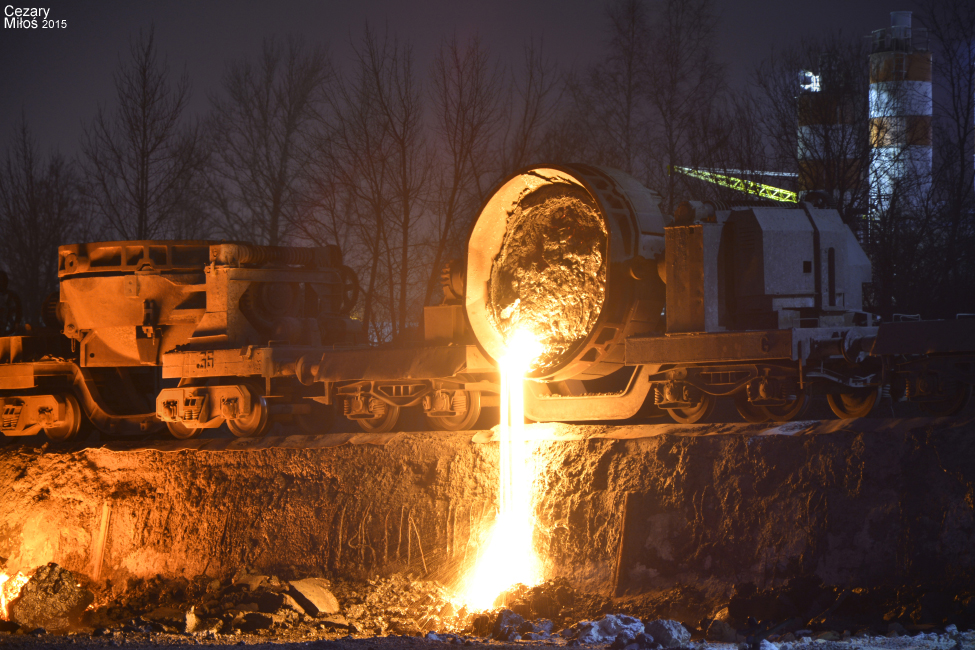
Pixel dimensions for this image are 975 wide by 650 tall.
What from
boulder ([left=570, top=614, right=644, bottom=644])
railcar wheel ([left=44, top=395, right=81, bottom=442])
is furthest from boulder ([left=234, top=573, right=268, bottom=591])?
railcar wheel ([left=44, top=395, right=81, bottom=442])

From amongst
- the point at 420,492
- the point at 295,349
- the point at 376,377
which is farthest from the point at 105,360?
the point at 420,492

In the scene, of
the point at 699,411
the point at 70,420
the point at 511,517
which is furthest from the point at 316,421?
the point at 699,411

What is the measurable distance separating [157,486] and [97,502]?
78 centimetres

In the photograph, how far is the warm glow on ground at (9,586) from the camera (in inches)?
423

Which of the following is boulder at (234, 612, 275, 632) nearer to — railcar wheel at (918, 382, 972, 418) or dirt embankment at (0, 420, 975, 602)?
dirt embankment at (0, 420, 975, 602)

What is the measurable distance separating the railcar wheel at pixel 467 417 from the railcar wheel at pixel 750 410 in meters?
2.80

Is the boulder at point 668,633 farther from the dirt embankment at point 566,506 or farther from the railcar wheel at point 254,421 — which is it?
the railcar wheel at point 254,421

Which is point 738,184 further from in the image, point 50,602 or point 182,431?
point 50,602

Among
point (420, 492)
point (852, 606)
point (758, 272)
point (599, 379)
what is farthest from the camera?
point (599, 379)

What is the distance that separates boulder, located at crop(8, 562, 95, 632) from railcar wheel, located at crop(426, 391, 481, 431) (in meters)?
3.94

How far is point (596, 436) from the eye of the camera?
28.5 ft

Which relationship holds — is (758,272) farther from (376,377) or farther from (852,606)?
(376,377)

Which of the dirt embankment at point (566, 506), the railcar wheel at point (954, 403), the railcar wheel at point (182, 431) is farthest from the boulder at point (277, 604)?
the railcar wheel at point (954, 403)

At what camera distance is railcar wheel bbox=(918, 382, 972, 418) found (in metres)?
7.74
